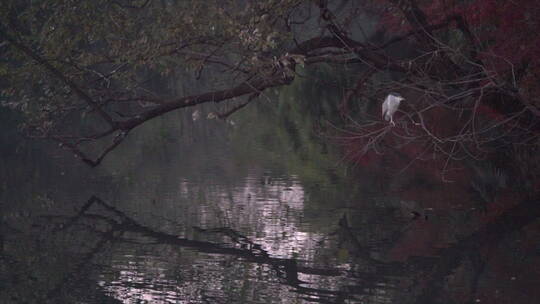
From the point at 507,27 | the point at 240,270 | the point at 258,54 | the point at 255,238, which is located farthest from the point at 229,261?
the point at 507,27

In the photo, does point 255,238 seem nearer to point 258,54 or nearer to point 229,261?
point 229,261

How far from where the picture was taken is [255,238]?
378 inches

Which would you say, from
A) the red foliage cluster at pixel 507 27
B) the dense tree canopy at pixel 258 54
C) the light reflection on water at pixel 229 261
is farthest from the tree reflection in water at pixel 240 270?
the red foliage cluster at pixel 507 27

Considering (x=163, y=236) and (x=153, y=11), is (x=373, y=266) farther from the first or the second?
(x=153, y=11)

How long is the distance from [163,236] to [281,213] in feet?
5.86

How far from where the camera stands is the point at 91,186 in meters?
13.6

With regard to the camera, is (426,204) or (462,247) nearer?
(462,247)

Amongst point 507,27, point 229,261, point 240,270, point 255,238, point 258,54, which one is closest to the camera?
point 240,270

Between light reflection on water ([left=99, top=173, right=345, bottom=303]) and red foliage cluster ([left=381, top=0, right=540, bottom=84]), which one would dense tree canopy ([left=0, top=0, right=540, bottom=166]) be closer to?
red foliage cluster ([left=381, top=0, right=540, bottom=84])

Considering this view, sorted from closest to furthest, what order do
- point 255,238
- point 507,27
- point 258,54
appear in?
1. point 255,238
2. point 258,54
3. point 507,27

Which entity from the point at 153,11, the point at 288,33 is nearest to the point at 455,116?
the point at 153,11

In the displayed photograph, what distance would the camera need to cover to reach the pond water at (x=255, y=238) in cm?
759

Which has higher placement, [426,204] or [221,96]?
[221,96]

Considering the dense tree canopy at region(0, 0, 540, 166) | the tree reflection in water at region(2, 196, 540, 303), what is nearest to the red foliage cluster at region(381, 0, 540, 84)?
the dense tree canopy at region(0, 0, 540, 166)
